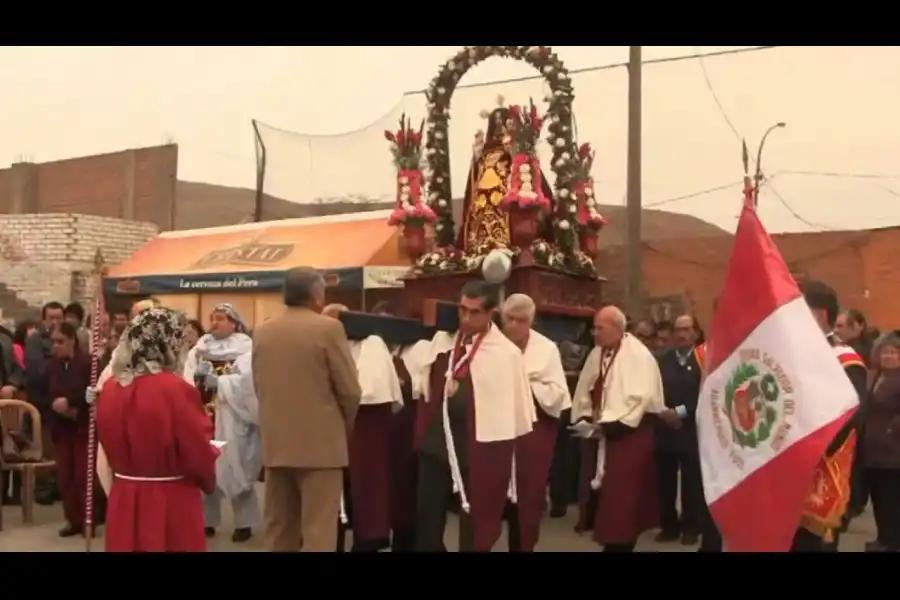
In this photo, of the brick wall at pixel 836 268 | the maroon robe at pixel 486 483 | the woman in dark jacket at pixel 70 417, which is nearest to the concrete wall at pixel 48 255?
the brick wall at pixel 836 268

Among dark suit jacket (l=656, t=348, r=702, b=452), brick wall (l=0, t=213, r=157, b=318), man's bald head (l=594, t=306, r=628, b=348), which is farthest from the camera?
brick wall (l=0, t=213, r=157, b=318)

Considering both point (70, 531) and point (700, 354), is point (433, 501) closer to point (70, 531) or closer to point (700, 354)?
point (700, 354)

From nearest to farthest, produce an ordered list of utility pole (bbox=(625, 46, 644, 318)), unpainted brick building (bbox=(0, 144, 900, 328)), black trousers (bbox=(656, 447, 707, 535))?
black trousers (bbox=(656, 447, 707, 535)), utility pole (bbox=(625, 46, 644, 318)), unpainted brick building (bbox=(0, 144, 900, 328))

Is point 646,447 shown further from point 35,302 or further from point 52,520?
point 35,302

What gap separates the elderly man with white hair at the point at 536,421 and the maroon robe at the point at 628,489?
487 millimetres

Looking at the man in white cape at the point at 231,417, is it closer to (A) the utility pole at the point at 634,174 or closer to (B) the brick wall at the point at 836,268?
(A) the utility pole at the point at 634,174

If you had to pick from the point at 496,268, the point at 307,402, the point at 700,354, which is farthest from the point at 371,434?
the point at 700,354

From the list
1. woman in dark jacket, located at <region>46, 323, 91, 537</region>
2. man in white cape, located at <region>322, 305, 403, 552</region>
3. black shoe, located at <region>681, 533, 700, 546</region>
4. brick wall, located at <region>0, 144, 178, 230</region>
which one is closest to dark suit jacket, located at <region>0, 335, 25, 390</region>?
woman in dark jacket, located at <region>46, 323, 91, 537</region>

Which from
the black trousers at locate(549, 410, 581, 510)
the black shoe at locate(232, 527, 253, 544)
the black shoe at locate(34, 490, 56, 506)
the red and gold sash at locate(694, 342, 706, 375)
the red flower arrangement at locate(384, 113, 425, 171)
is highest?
the red flower arrangement at locate(384, 113, 425, 171)

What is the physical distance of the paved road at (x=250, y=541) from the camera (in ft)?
23.1

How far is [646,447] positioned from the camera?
248 inches

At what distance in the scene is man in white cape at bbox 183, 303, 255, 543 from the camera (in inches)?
288

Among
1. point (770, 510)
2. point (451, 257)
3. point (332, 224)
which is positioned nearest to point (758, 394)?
point (770, 510)

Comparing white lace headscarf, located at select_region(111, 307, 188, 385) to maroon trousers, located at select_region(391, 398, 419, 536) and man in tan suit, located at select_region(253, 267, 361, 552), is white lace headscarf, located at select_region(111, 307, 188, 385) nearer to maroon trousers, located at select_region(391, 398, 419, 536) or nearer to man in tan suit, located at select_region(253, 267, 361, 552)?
man in tan suit, located at select_region(253, 267, 361, 552)
